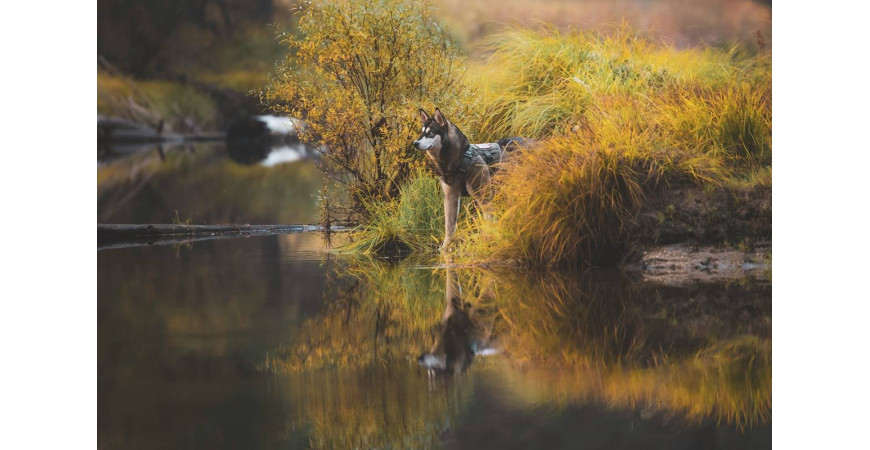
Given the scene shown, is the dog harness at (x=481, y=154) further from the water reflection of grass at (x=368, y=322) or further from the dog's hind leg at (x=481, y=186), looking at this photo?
the water reflection of grass at (x=368, y=322)

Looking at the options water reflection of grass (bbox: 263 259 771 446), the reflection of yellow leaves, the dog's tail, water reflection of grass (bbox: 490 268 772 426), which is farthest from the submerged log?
water reflection of grass (bbox: 490 268 772 426)

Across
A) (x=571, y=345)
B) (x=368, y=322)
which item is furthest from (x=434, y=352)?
(x=368, y=322)

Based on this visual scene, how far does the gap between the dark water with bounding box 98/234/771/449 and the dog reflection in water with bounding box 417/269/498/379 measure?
0.01m

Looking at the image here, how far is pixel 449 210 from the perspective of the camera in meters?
5.82

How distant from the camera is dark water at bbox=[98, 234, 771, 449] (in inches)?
108

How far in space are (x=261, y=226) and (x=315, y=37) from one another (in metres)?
1.76

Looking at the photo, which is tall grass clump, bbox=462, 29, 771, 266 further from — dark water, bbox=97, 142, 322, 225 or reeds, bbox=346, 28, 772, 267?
dark water, bbox=97, 142, 322, 225

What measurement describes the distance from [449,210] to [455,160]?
1.15ft

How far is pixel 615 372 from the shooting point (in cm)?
315

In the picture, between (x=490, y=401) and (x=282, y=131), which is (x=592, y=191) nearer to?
(x=490, y=401)

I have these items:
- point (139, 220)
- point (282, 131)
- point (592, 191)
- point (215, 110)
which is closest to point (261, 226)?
point (139, 220)

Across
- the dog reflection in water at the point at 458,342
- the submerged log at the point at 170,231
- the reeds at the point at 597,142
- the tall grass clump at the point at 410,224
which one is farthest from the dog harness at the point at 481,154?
the submerged log at the point at 170,231

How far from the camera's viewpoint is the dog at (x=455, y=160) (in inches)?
220

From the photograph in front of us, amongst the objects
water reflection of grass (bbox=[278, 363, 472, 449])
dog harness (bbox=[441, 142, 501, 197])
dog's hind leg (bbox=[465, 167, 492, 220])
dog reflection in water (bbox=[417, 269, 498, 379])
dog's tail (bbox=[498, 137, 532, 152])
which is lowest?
water reflection of grass (bbox=[278, 363, 472, 449])
